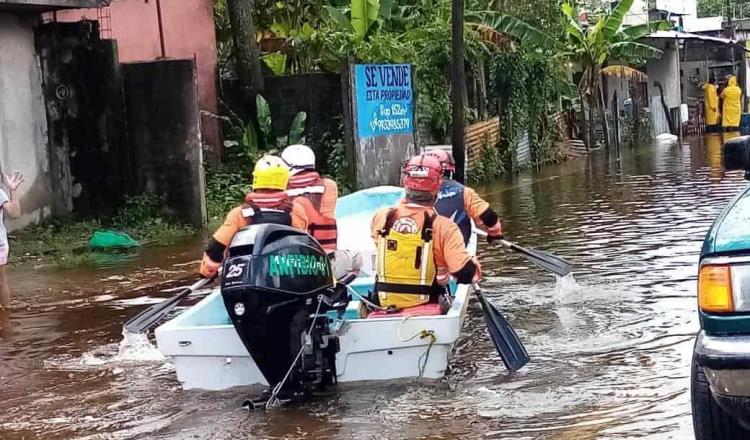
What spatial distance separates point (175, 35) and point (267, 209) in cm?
1166

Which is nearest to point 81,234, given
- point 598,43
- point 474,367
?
point 474,367

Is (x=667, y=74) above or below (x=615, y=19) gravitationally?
below

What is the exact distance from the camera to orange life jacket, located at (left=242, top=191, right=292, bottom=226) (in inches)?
277

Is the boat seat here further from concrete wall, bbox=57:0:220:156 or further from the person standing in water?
concrete wall, bbox=57:0:220:156

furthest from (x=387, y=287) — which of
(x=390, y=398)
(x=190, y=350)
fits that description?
(x=190, y=350)

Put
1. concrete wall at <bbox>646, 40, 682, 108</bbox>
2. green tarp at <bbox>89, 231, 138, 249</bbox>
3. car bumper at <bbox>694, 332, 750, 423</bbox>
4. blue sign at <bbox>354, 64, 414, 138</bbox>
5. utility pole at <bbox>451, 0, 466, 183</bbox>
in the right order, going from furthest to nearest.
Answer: concrete wall at <bbox>646, 40, 682, 108</bbox> < blue sign at <bbox>354, 64, 414, 138</bbox> < utility pole at <bbox>451, 0, 466, 183</bbox> < green tarp at <bbox>89, 231, 138, 249</bbox> < car bumper at <bbox>694, 332, 750, 423</bbox>

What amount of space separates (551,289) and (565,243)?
2.71 metres

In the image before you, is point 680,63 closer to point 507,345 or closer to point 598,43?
point 598,43

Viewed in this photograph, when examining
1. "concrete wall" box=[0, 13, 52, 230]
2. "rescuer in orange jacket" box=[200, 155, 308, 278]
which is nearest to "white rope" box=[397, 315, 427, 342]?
"rescuer in orange jacket" box=[200, 155, 308, 278]

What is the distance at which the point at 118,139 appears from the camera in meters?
15.4

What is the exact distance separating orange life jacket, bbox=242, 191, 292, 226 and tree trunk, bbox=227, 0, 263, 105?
437 inches

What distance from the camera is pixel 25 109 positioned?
48.8 ft

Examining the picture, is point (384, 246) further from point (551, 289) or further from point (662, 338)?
point (551, 289)

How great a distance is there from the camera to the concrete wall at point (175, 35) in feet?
56.1
